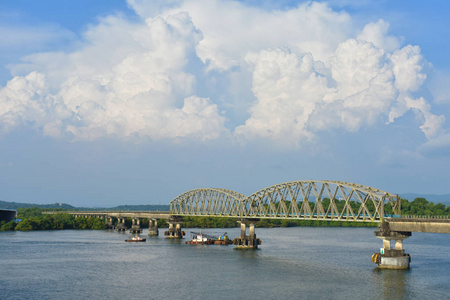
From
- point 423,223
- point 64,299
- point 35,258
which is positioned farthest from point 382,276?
point 35,258

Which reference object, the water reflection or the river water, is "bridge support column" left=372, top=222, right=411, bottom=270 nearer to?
the river water

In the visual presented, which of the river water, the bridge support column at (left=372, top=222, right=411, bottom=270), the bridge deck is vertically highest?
the bridge deck

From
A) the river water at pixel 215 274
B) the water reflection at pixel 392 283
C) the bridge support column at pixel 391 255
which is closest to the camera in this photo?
the water reflection at pixel 392 283

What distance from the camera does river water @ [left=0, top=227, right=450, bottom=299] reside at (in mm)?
79625

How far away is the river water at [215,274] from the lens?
79.6 metres

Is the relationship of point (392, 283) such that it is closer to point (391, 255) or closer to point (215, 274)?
point (391, 255)

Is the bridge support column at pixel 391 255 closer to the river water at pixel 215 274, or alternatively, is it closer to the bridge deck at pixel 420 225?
the bridge deck at pixel 420 225

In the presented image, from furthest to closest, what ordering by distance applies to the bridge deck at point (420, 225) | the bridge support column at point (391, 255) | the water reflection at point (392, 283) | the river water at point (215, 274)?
the bridge support column at point (391, 255)
the bridge deck at point (420, 225)
the river water at point (215, 274)
the water reflection at point (392, 283)

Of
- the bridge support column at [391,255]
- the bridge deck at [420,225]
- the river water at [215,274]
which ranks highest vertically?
the bridge deck at [420,225]

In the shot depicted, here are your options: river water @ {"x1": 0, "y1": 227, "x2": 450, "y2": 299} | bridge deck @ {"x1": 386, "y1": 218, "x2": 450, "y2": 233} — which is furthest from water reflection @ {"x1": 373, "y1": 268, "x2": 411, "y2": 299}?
bridge deck @ {"x1": 386, "y1": 218, "x2": 450, "y2": 233}

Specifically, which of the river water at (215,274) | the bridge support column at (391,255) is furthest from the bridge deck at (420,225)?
the river water at (215,274)

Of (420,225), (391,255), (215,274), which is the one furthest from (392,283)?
(215,274)

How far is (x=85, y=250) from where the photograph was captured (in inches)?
5664

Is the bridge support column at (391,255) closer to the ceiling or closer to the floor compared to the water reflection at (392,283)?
closer to the ceiling
